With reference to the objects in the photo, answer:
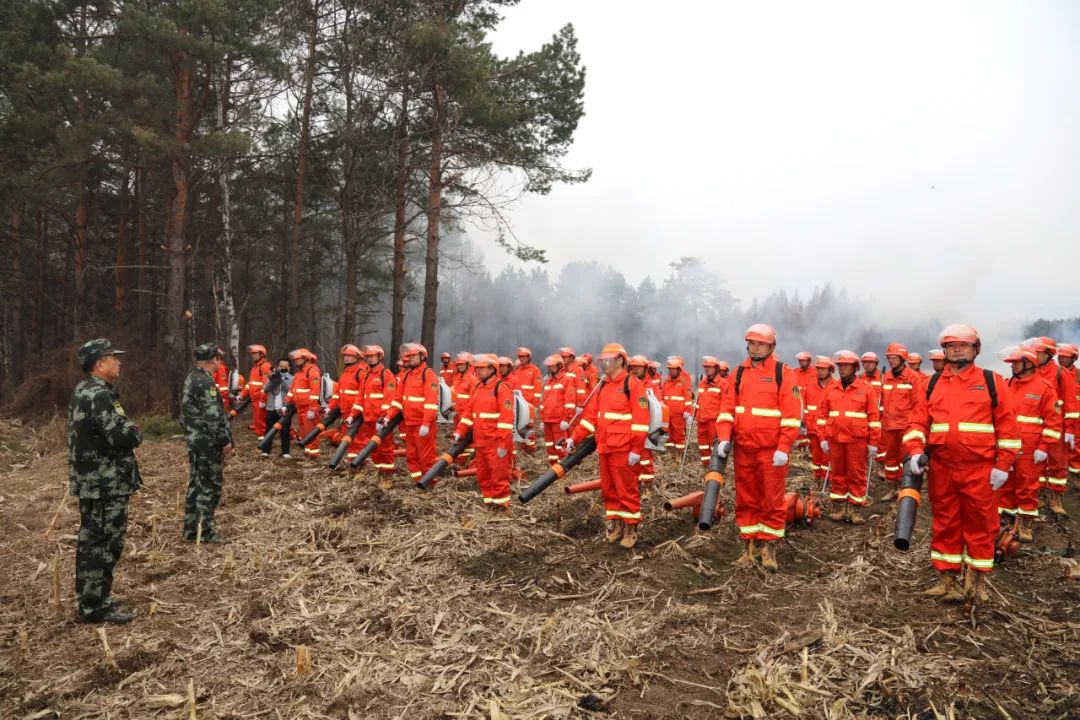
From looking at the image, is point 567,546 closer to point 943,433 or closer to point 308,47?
point 943,433

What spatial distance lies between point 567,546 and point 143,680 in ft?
14.2

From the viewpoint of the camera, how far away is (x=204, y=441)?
7.37 meters

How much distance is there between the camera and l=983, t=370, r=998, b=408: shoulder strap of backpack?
5457 mm

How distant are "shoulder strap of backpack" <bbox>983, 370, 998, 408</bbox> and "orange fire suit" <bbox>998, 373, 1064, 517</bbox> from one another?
261cm

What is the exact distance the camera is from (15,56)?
47.8ft

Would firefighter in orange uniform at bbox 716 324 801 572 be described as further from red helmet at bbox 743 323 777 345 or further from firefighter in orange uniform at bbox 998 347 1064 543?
firefighter in orange uniform at bbox 998 347 1064 543

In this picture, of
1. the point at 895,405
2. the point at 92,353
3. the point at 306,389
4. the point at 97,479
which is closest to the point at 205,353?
the point at 92,353

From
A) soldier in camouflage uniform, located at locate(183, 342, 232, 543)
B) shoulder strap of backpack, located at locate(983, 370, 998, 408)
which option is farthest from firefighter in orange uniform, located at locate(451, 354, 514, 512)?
shoulder strap of backpack, located at locate(983, 370, 998, 408)

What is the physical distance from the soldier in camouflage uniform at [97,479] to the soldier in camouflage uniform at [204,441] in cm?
177

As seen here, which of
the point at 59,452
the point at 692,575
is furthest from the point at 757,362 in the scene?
the point at 59,452

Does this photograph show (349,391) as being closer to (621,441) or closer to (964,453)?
(621,441)

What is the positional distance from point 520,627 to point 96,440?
396 centimetres

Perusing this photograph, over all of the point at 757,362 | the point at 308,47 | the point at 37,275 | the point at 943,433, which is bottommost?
the point at 943,433

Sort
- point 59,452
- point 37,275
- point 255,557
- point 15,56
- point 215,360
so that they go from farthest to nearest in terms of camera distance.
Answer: point 37,275, point 15,56, point 59,452, point 215,360, point 255,557
